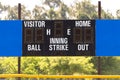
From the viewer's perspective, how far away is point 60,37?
14688mm

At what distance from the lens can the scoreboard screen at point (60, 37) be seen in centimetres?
1463

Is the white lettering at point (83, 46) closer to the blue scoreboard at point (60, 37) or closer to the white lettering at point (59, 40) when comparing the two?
the blue scoreboard at point (60, 37)

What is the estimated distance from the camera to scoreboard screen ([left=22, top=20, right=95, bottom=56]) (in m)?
14.6

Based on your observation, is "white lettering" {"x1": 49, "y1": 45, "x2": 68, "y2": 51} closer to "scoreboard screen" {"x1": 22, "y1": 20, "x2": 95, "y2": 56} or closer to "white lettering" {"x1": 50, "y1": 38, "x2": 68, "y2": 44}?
"scoreboard screen" {"x1": 22, "y1": 20, "x2": 95, "y2": 56}

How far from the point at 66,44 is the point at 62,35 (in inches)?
12.9

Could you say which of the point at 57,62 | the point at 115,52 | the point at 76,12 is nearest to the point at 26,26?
the point at 115,52

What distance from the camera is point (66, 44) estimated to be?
14719 mm

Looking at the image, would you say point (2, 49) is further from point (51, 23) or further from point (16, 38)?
point (51, 23)

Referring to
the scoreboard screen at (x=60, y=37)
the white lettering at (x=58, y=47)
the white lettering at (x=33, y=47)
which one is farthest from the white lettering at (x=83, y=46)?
the white lettering at (x=33, y=47)

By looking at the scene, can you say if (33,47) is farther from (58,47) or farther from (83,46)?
(83,46)

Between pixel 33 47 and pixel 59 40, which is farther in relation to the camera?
pixel 33 47

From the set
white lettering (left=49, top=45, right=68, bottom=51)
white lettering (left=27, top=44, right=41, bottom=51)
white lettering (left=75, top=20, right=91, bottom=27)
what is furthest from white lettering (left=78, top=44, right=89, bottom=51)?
white lettering (left=27, top=44, right=41, bottom=51)

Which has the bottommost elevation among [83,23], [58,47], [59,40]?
[58,47]

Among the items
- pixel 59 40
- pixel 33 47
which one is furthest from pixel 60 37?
pixel 33 47
